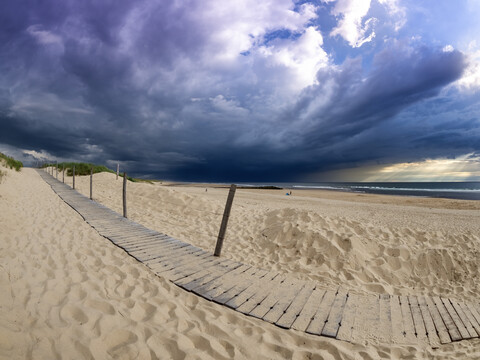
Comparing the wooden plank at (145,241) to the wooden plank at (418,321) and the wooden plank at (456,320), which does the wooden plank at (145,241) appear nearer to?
the wooden plank at (418,321)

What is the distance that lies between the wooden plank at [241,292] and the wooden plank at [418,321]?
213 cm

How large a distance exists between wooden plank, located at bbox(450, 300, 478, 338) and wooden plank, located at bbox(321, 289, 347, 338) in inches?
59.7

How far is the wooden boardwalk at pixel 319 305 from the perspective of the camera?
9.95ft

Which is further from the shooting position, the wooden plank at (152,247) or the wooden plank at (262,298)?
the wooden plank at (152,247)

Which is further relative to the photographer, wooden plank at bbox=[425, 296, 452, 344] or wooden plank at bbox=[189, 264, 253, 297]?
wooden plank at bbox=[189, 264, 253, 297]

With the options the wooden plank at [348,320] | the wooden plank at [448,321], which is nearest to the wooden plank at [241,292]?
the wooden plank at [348,320]

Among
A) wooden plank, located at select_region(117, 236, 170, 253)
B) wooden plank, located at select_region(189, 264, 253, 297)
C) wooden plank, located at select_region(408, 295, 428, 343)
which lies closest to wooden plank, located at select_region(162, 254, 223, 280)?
wooden plank, located at select_region(189, 264, 253, 297)

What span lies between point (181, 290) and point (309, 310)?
1.95 meters

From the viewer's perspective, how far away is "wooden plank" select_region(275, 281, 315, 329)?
120 inches

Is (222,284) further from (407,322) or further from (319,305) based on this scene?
(407,322)

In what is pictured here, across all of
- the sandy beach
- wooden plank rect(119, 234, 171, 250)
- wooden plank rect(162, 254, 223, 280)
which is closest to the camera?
the sandy beach

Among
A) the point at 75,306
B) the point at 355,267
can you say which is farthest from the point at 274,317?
the point at 355,267

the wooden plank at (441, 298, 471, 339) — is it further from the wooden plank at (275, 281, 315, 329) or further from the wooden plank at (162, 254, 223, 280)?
the wooden plank at (162, 254, 223, 280)

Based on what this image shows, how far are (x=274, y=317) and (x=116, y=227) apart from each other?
579 cm
